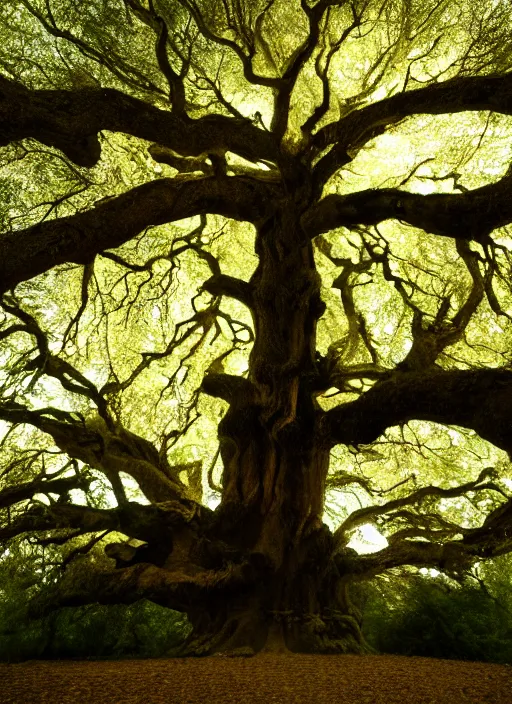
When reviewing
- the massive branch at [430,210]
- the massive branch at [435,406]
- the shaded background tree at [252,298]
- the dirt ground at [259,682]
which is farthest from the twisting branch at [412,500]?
the massive branch at [430,210]

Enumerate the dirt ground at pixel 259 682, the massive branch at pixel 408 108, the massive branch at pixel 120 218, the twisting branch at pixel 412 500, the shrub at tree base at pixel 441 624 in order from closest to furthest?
the dirt ground at pixel 259 682, the massive branch at pixel 120 218, the massive branch at pixel 408 108, the shrub at tree base at pixel 441 624, the twisting branch at pixel 412 500

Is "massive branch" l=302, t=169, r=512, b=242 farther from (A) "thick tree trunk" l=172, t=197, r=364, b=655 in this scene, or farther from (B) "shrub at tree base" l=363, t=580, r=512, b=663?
(B) "shrub at tree base" l=363, t=580, r=512, b=663

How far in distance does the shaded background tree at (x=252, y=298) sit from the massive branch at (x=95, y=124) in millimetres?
21

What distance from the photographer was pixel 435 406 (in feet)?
15.1

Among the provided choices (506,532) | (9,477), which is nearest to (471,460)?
(506,532)

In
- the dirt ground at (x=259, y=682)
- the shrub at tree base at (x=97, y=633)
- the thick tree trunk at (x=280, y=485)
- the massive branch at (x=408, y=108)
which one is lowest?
the dirt ground at (x=259, y=682)

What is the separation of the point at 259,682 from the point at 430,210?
3864 millimetres

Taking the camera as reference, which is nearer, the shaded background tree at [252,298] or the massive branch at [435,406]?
the massive branch at [435,406]

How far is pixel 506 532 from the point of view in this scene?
5.28 m

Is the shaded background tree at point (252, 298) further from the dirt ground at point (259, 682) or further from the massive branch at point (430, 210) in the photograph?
the dirt ground at point (259, 682)

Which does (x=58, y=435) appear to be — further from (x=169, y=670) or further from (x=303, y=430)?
(x=169, y=670)

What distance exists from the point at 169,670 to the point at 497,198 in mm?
4116

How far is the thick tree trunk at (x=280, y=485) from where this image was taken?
16.2 ft

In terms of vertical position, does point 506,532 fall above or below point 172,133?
below
